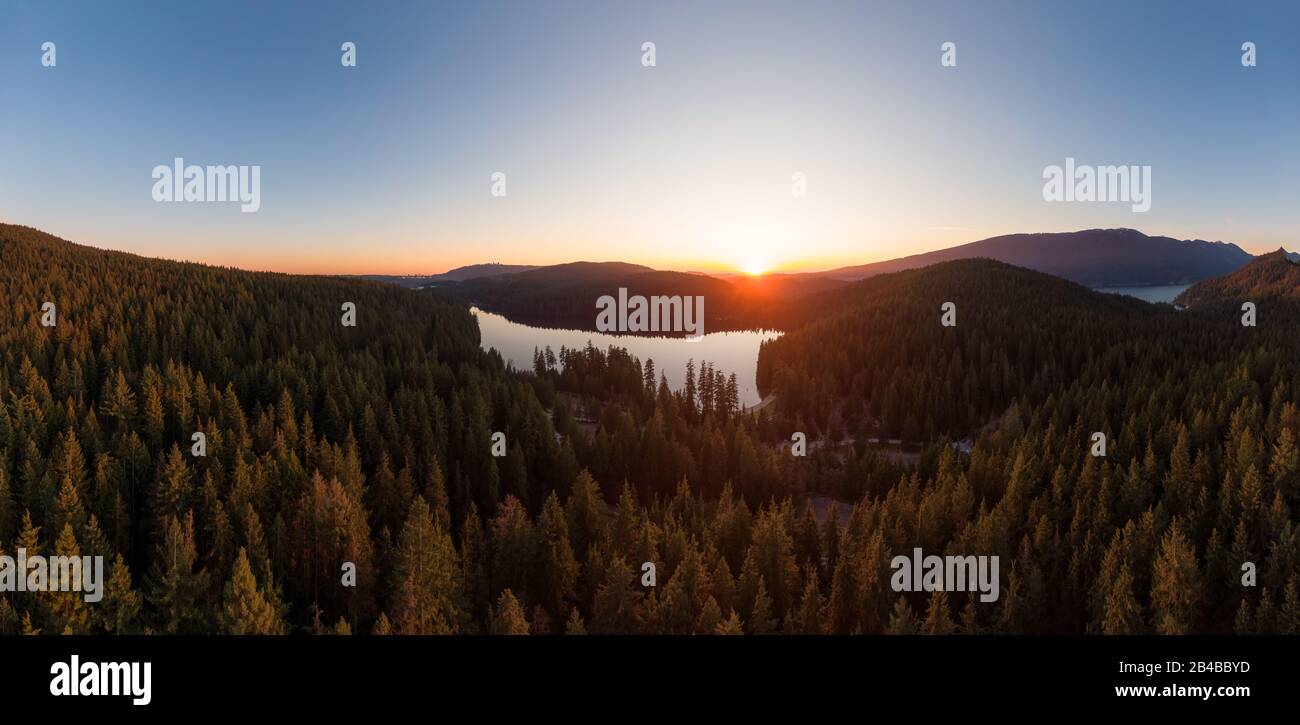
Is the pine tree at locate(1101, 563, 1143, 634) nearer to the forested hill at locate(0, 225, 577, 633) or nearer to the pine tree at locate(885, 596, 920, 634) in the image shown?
the pine tree at locate(885, 596, 920, 634)

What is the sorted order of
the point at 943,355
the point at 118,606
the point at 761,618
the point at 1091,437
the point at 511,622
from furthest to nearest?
the point at 943,355
the point at 1091,437
the point at 761,618
the point at 118,606
the point at 511,622

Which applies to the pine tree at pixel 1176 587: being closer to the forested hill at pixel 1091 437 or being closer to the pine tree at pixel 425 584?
the forested hill at pixel 1091 437

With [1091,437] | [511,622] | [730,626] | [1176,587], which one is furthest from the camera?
[1091,437]

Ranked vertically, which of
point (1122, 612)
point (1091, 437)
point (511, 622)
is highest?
point (1091, 437)

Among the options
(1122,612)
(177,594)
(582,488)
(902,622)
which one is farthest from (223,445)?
(1122,612)

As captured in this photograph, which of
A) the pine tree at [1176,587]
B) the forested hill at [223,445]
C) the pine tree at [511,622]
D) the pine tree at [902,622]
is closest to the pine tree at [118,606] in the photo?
the forested hill at [223,445]

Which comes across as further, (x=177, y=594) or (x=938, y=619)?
(x=177, y=594)

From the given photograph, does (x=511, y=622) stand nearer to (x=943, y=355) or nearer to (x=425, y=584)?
(x=425, y=584)
